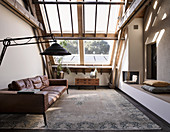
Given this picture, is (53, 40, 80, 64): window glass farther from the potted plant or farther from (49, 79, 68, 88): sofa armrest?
(49, 79, 68, 88): sofa armrest

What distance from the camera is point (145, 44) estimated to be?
4961 millimetres

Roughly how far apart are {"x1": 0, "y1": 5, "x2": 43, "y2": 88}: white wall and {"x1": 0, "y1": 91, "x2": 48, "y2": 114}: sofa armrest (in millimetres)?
882

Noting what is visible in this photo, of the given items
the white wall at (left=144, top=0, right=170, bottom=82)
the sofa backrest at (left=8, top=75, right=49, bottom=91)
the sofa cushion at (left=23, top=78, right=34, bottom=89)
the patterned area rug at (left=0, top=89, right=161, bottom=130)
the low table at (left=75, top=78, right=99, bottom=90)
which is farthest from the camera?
the low table at (left=75, top=78, right=99, bottom=90)

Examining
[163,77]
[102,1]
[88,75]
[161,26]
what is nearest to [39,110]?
[163,77]

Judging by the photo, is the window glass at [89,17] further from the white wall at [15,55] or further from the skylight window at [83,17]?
the white wall at [15,55]

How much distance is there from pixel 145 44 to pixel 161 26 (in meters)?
1.16

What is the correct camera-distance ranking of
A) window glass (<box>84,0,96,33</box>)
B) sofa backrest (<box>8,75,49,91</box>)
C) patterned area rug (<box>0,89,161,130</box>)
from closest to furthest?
patterned area rug (<box>0,89,161,130</box>) → sofa backrest (<box>8,75,49,91</box>) → window glass (<box>84,0,96,33</box>)

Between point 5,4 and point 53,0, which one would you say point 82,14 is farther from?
point 5,4

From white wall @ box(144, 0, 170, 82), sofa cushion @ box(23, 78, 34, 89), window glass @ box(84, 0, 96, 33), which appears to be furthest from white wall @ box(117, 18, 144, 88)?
sofa cushion @ box(23, 78, 34, 89)

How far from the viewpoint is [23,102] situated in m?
2.49

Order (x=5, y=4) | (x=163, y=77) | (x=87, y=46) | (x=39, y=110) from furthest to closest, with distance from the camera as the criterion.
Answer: (x=87, y=46) < (x=163, y=77) < (x=5, y=4) < (x=39, y=110)

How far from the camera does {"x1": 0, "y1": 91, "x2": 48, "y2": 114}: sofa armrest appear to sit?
2.49 meters

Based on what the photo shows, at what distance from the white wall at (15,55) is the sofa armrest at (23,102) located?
2.90 feet

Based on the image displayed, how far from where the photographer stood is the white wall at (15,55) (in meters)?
3.30
